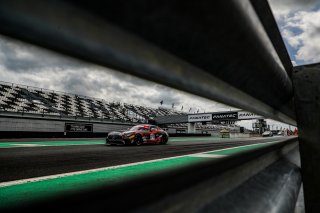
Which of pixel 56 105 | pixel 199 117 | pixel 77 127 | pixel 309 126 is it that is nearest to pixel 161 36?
pixel 309 126

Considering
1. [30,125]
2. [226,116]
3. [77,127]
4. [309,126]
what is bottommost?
[309,126]

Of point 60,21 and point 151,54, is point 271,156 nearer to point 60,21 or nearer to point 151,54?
point 151,54

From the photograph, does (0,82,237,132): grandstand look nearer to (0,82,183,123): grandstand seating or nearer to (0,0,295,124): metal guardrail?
(0,82,183,123): grandstand seating

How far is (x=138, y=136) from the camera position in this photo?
38.6 ft

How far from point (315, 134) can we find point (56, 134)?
20559mm

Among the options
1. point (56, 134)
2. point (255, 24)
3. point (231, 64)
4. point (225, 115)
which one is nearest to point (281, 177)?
point (231, 64)

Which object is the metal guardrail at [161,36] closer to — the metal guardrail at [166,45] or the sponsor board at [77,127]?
the metal guardrail at [166,45]

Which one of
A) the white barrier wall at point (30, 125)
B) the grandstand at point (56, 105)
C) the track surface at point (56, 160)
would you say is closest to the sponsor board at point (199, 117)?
the grandstand at point (56, 105)

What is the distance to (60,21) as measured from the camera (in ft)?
1.40

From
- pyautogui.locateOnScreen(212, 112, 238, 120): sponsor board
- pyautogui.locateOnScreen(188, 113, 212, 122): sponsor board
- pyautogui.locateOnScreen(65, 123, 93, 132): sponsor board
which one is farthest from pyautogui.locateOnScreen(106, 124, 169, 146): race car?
pyautogui.locateOnScreen(188, 113, 212, 122): sponsor board

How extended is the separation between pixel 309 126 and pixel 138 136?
10.5 meters

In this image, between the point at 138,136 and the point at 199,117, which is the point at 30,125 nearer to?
the point at 138,136

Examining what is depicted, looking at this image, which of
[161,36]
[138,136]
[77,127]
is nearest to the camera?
[161,36]

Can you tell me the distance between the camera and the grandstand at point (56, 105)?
95.1 ft
